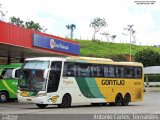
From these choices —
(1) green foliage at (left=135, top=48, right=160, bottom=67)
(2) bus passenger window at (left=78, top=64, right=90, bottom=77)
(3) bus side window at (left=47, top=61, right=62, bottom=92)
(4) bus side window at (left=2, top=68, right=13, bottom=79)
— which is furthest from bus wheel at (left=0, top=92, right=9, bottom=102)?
(1) green foliage at (left=135, top=48, right=160, bottom=67)

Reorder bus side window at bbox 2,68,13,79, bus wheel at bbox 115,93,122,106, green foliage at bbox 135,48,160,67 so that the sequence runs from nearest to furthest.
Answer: bus wheel at bbox 115,93,122,106, bus side window at bbox 2,68,13,79, green foliage at bbox 135,48,160,67

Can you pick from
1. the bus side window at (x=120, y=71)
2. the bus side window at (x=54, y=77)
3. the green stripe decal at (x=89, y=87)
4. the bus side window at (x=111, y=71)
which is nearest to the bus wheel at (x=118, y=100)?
the bus side window at (x=120, y=71)

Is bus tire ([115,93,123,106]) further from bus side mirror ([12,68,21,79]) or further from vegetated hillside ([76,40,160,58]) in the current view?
vegetated hillside ([76,40,160,58])

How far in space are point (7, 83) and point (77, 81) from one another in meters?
6.35

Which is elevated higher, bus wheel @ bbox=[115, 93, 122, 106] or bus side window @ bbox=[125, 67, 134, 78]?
bus side window @ bbox=[125, 67, 134, 78]

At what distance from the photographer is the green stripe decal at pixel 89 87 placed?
2656 centimetres

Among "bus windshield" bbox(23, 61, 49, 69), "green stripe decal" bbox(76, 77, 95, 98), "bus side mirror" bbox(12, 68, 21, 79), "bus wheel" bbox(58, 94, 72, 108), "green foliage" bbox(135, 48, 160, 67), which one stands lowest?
"bus wheel" bbox(58, 94, 72, 108)

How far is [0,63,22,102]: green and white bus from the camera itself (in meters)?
30.5

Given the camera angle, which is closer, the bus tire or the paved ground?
the paved ground

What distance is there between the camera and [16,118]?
17047 mm

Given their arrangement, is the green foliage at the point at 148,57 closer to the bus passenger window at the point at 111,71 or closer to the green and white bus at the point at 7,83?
the bus passenger window at the point at 111,71

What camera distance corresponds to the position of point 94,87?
27.6 meters

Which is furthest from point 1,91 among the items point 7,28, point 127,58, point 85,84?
point 127,58

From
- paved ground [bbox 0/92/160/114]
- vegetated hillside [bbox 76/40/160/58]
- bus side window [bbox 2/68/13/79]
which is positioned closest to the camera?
paved ground [bbox 0/92/160/114]
